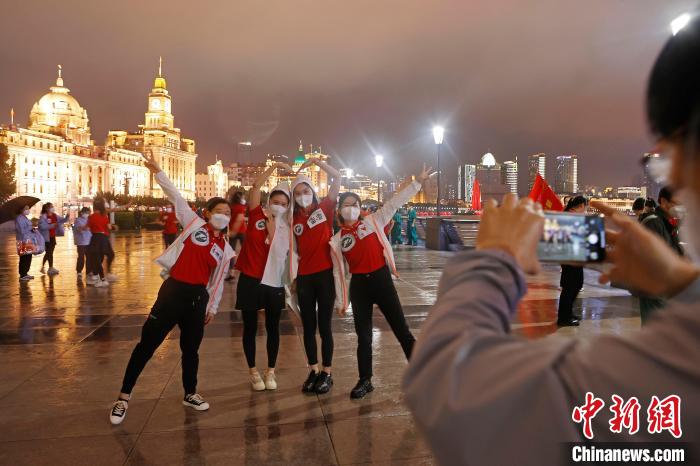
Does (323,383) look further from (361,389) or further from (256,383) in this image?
(256,383)

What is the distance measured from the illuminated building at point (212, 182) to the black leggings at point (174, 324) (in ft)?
590

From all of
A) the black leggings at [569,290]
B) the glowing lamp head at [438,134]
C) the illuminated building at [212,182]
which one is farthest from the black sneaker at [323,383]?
the illuminated building at [212,182]

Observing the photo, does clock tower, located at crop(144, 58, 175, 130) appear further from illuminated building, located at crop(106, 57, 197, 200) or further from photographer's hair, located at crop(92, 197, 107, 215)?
photographer's hair, located at crop(92, 197, 107, 215)

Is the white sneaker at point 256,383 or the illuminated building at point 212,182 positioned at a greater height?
the illuminated building at point 212,182

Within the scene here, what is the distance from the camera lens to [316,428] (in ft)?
13.0

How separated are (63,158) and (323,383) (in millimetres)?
126568

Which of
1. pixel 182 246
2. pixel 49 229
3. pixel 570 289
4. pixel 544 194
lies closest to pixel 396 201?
pixel 182 246

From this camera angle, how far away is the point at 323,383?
4820mm

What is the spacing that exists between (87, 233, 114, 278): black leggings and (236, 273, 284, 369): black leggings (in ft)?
26.8

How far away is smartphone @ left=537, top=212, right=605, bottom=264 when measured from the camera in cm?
105

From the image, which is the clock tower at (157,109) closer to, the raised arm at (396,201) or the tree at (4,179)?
the tree at (4,179)

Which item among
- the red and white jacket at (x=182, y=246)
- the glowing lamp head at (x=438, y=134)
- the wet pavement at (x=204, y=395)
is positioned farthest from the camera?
the glowing lamp head at (x=438, y=134)

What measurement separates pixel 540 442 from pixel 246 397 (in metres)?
4.26

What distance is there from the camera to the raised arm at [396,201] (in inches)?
205
